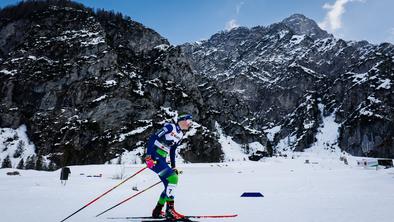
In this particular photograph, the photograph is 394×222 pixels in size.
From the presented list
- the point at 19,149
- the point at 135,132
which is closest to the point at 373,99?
the point at 135,132

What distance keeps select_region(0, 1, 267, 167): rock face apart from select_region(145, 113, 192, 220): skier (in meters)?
89.7

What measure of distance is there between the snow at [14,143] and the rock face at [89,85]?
1787 millimetres

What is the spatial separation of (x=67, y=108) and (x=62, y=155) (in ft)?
53.7

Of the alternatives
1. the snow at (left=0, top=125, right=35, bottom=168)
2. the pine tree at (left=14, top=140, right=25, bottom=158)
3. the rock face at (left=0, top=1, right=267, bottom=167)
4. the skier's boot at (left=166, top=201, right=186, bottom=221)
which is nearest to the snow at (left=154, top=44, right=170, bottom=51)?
the rock face at (left=0, top=1, right=267, bottom=167)

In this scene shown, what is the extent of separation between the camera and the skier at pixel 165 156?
770cm

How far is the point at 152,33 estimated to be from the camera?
145 m

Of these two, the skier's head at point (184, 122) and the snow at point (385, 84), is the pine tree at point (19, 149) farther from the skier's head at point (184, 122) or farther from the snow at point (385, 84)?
the snow at point (385, 84)

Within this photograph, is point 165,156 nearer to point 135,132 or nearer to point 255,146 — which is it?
point 135,132

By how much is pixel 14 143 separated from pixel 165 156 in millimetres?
103020

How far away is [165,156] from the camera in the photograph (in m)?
8.02

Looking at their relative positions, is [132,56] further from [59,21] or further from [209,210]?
[209,210]

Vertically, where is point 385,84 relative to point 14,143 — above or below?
above

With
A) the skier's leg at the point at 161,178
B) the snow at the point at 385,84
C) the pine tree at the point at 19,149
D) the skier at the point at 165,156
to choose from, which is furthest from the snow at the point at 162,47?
the skier's leg at the point at 161,178

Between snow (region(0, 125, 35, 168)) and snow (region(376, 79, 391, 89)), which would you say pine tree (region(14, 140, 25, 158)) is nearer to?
snow (region(0, 125, 35, 168))
